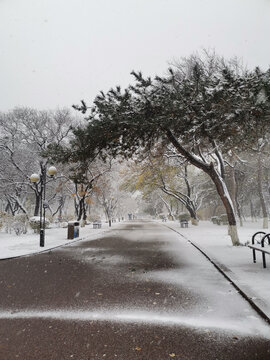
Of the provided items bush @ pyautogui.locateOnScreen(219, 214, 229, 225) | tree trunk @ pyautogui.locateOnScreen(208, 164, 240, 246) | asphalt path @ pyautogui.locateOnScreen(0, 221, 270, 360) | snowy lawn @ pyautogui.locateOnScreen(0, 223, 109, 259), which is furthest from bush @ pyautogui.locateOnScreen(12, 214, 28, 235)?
bush @ pyautogui.locateOnScreen(219, 214, 229, 225)

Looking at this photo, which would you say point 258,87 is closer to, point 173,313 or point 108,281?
point 173,313

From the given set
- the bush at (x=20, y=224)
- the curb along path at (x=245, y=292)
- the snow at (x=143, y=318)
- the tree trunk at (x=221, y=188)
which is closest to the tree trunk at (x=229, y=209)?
the tree trunk at (x=221, y=188)

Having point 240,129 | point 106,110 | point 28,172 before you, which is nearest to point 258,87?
point 240,129

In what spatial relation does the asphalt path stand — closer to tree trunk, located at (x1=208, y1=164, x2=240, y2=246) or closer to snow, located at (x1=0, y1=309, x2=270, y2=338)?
snow, located at (x1=0, y1=309, x2=270, y2=338)

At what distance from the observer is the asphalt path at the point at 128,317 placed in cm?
304

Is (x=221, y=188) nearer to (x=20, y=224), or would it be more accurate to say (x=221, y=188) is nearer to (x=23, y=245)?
(x=23, y=245)

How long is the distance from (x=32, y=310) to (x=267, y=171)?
31.6 metres

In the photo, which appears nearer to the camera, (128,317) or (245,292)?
(128,317)

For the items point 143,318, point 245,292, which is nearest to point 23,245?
point 143,318

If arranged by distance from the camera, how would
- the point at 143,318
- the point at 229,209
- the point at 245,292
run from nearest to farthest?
1. the point at 143,318
2. the point at 245,292
3. the point at 229,209

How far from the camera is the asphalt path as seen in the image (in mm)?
3035

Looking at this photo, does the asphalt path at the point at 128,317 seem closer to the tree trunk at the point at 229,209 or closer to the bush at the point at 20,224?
the tree trunk at the point at 229,209

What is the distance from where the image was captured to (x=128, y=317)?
3.99 meters

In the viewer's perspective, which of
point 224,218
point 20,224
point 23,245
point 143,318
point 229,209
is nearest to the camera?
point 143,318
